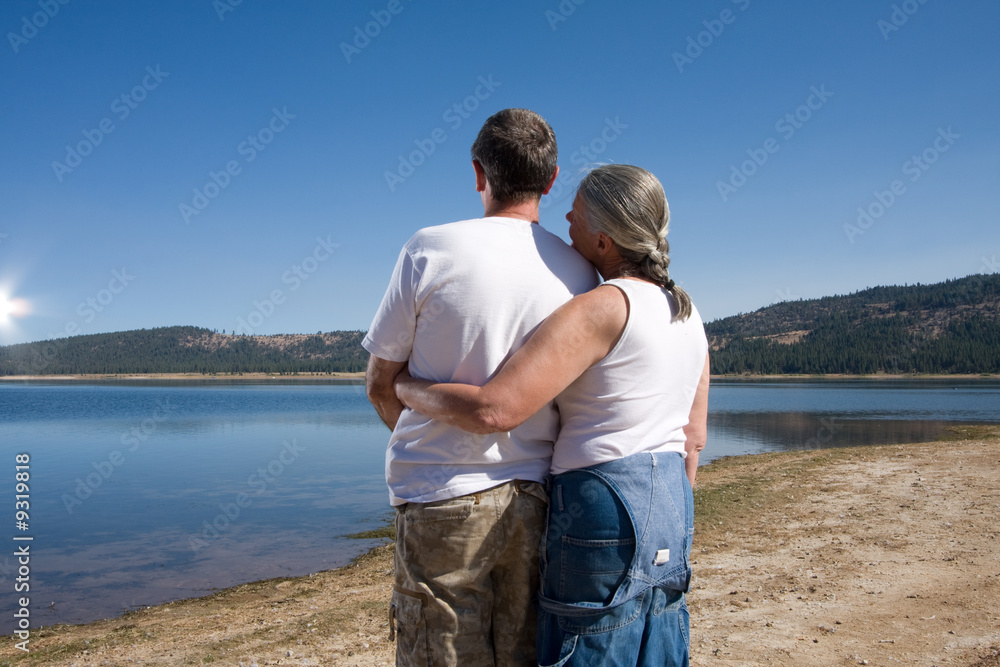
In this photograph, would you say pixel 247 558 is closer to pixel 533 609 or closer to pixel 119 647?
pixel 119 647

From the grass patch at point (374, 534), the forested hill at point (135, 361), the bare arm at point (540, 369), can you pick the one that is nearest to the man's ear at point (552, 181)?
the bare arm at point (540, 369)

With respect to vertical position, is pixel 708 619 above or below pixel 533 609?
below

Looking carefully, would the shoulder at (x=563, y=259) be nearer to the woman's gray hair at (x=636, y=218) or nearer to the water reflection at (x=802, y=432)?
the woman's gray hair at (x=636, y=218)

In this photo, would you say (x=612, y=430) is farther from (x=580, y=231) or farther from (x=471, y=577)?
(x=580, y=231)

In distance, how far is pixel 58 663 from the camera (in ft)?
19.5

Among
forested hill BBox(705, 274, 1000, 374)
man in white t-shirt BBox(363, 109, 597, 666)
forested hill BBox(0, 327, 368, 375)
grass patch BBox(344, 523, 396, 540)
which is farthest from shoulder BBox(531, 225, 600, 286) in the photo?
forested hill BBox(0, 327, 368, 375)

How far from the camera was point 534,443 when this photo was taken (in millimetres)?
2127

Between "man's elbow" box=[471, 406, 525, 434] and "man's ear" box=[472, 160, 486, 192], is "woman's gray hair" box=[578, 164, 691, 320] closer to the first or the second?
"man's ear" box=[472, 160, 486, 192]

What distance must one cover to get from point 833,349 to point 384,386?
548 feet

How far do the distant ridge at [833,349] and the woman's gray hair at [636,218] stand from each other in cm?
14719

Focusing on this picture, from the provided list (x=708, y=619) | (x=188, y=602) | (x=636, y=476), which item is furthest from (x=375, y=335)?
(x=188, y=602)

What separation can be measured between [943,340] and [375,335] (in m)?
175

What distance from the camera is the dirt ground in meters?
5.11

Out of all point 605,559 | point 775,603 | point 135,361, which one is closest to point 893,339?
point 775,603
